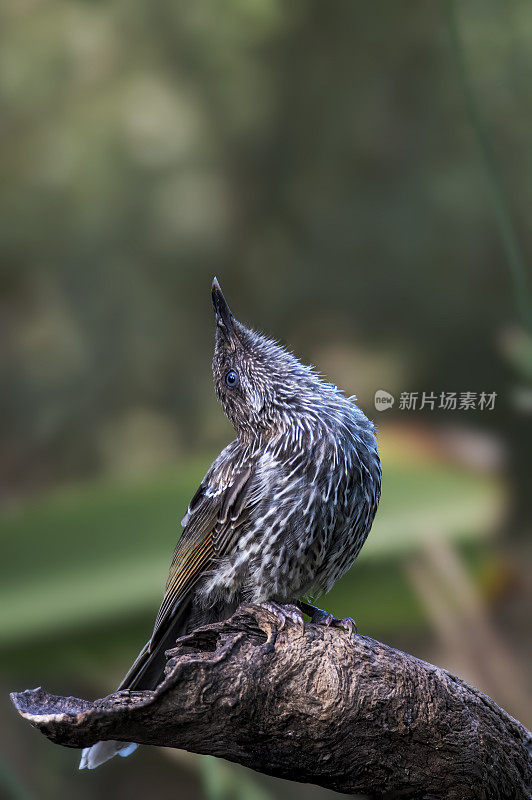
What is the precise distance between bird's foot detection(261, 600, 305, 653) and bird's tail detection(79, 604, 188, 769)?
11.1 inches

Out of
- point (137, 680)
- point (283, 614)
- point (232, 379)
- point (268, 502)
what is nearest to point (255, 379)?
point (232, 379)

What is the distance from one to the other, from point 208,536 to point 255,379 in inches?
14.8

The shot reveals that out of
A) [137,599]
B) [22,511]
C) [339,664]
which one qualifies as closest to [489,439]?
[137,599]

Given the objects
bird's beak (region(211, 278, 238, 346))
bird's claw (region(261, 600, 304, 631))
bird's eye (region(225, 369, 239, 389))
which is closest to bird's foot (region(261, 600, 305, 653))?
bird's claw (region(261, 600, 304, 631))

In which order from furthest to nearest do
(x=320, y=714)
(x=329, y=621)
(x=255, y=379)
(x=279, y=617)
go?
(x=255, y=379)
(x=329, y=621)
(x=279, y=617)
(x=320, y=714)

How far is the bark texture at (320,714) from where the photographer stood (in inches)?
65.2

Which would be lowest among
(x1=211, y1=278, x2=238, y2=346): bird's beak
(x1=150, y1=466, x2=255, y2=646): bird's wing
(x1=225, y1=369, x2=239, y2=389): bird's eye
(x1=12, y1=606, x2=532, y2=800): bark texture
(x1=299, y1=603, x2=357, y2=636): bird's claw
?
(x1=12, y1=606, x2=532, y2=800): bark texture

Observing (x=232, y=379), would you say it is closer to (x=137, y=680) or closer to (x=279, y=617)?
(x=279, y=617)

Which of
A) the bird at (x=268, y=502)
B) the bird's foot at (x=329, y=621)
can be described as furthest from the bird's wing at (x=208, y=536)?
the bird's foot at (x=329, y=621)

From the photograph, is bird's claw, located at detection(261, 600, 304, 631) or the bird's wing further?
the bird's wing

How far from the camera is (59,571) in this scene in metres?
3.11

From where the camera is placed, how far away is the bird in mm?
2004

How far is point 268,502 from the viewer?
201cm

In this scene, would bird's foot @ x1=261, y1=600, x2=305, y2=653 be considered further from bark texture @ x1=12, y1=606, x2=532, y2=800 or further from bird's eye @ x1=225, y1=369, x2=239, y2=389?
bird's eye @ x1=225, y1=369, x2=239, y2=389
